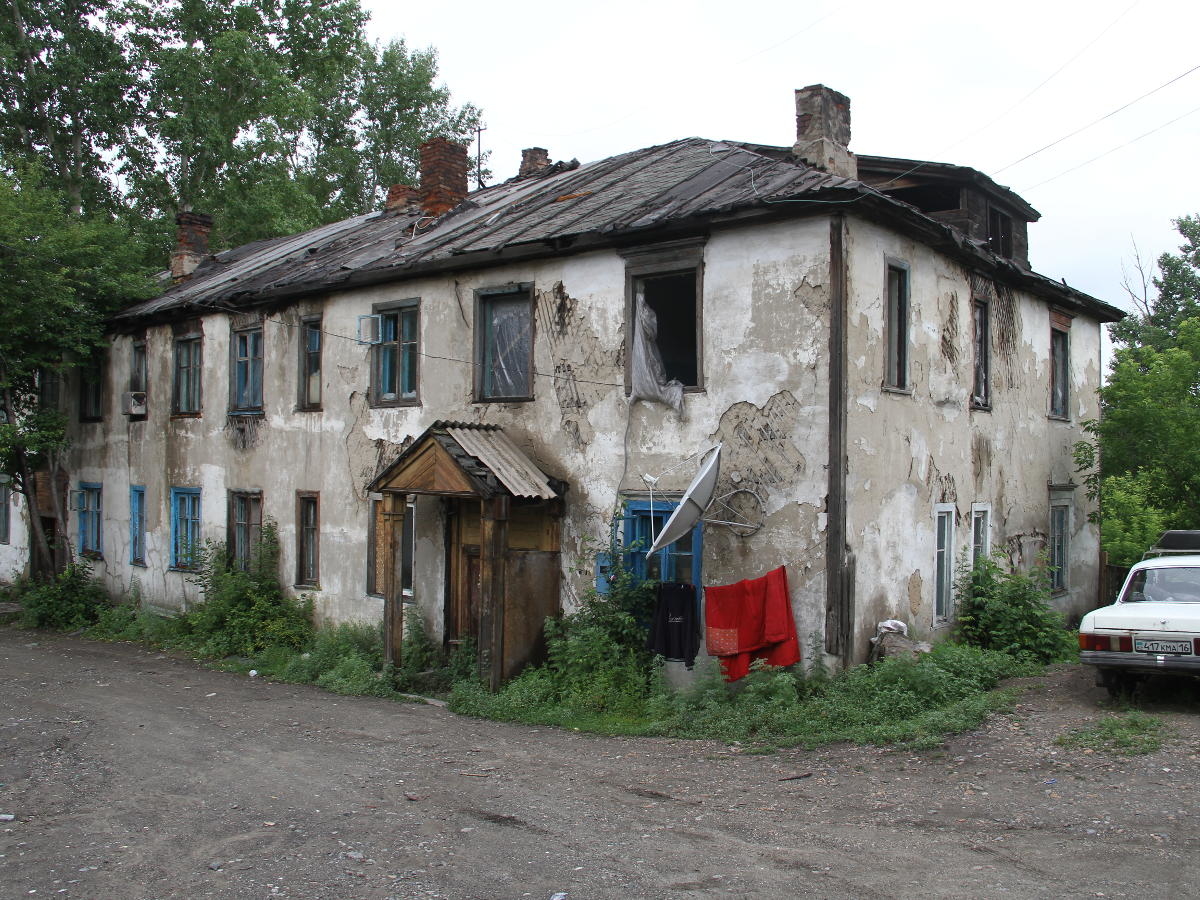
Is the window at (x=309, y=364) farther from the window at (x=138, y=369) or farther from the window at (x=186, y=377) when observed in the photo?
the window at (x=138, y=369)

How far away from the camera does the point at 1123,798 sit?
23.5 ft

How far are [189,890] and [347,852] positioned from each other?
3.25 ft

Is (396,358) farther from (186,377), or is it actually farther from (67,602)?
(67,602)

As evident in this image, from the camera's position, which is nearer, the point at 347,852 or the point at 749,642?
the point at 347,852

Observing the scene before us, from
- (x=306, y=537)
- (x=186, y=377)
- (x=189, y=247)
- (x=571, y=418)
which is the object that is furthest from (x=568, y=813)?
(x=189, y=247)

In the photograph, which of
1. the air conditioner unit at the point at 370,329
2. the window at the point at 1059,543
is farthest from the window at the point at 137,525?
the window at the point at 1059,543

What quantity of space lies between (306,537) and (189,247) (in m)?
10.2

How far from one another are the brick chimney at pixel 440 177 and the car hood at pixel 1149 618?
12084 mm

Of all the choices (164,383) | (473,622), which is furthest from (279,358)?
(473,622)

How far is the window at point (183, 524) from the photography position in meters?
17.5

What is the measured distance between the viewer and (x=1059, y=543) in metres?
15.6

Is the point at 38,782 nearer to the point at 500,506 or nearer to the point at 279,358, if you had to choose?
the point at 500,506

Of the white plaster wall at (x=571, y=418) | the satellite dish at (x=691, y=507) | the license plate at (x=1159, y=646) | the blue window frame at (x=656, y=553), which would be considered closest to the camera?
the license plate at (x=1159, y=646)

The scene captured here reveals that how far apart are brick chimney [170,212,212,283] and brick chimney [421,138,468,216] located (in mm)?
7377
